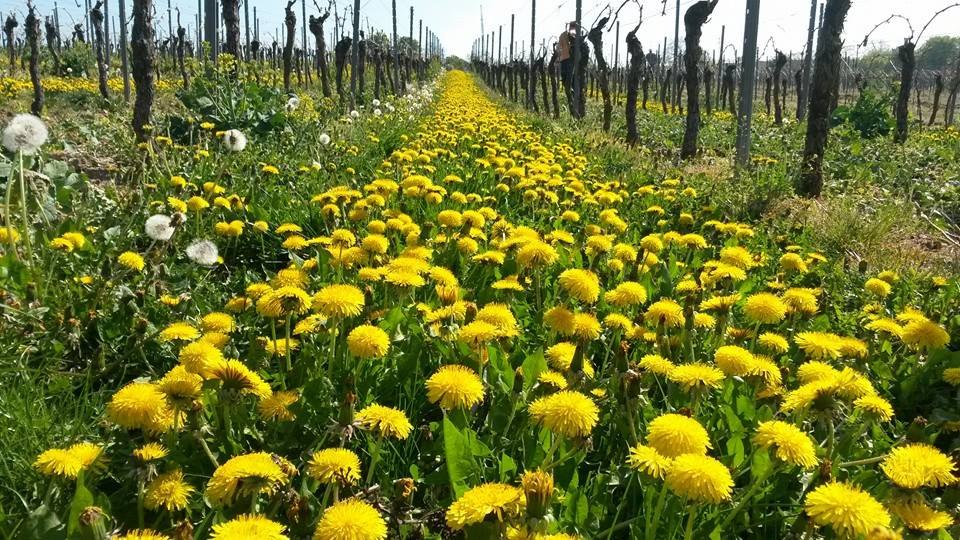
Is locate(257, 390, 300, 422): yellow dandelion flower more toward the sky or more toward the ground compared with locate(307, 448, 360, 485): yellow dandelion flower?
more toward the ground

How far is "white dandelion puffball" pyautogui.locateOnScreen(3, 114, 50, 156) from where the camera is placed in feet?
10.4

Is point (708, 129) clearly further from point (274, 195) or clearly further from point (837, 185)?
point (274, 195)

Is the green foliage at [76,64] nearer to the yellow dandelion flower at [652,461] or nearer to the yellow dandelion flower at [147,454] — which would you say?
the yellow dandelion flower at [147,454]

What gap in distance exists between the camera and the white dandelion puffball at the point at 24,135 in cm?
317

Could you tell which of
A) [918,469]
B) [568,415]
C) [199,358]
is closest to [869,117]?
[918,469]

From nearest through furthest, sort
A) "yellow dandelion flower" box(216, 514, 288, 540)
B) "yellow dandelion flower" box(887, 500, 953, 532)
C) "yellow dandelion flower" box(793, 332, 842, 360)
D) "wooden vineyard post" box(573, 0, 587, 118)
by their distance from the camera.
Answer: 1. "yellow dandelion flower" box(216, 514, 288, 540)
2. "yellow dandelion flower" box(887, 500, 953, 532)
3. "yellow dandelion flower" box(793, 332, 842, 360)
4. "wooden vineyard post" box(573, 0, 587, 118)

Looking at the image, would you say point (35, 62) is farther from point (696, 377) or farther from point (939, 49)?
point (939, 49)

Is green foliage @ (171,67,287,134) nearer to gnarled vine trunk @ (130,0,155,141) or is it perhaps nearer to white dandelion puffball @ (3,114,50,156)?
gnarled vine trunk @ (130,0,155,141)

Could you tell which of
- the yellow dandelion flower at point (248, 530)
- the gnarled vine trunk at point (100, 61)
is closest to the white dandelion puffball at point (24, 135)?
the yellow dandelion flower at point (248, 530)

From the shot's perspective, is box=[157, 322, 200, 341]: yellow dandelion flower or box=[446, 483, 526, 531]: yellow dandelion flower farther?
box=[157, 322, 200, 341]: yellow dandelion flower

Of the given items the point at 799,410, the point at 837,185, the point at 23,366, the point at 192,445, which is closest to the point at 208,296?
the point at 23,366

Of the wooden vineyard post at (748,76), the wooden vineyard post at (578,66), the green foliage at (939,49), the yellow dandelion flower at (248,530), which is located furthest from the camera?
the green foliage at (939,49)

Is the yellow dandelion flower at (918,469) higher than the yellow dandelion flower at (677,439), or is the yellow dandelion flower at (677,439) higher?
the yellow dandelion flower at (677,439)

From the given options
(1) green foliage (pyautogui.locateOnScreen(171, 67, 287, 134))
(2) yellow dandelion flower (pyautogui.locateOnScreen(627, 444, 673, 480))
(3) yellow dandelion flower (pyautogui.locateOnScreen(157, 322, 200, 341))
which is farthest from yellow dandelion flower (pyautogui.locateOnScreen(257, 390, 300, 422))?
(1) green foliage (pyautogui.locateOnScreen(171, 67, 287, 134))
